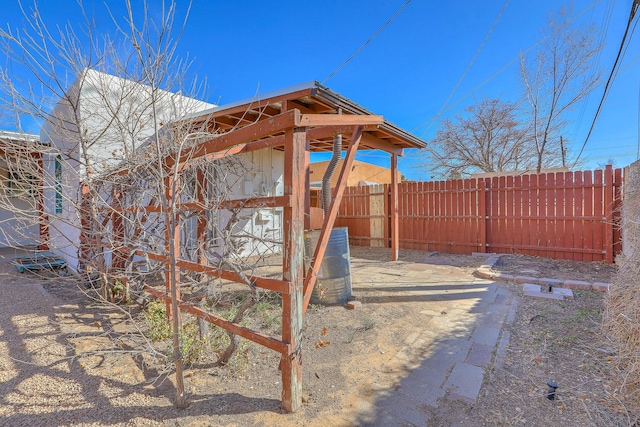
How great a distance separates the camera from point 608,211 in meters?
5.89

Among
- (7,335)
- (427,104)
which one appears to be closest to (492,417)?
(7,335)

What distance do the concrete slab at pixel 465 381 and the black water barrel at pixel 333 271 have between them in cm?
180

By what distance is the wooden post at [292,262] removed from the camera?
1.91 meters

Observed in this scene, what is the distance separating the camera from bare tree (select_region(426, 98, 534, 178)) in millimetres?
14156

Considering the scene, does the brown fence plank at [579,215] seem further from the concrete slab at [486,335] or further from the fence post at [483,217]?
the concrete slab at [486,335]

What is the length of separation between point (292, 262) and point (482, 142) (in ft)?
53.6

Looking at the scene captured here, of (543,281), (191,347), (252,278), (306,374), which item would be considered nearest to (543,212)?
(543,281)

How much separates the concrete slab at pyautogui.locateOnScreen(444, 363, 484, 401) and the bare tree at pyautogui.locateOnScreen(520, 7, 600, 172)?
10562 mm

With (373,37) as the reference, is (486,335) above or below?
below

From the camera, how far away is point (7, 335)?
3.11 m

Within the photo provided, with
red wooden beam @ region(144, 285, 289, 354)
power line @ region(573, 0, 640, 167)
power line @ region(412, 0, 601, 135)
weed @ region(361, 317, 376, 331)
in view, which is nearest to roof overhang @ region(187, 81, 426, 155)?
red wooden beam @ region(144, 285, 289, 354)

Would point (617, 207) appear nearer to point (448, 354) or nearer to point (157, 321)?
point (448, 354)

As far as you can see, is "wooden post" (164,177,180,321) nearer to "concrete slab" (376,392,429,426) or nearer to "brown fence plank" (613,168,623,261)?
"concrete slab" (376,392,429,426)

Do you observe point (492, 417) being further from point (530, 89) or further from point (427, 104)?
point (427, 104)
